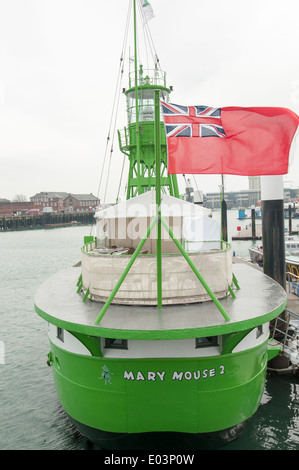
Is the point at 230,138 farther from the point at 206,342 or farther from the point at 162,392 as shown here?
the point at 162,392

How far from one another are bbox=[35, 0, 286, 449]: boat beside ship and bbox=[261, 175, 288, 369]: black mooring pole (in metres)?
4.73

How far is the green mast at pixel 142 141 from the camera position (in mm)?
17188

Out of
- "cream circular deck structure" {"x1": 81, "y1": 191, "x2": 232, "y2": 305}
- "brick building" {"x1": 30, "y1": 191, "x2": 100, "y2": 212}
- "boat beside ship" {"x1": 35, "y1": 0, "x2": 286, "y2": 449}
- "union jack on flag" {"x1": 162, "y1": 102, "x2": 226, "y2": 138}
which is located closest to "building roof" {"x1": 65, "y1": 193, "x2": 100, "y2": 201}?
"brick building" {"x1": 30, "y1": 191, "x2": 100, "y2": 212}

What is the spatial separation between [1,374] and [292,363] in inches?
423

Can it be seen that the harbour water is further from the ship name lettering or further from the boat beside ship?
the ship name lettering

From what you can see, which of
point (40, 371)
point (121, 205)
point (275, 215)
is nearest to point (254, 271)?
point (275, 215)

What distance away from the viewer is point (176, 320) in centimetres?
777

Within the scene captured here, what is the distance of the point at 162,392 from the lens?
782cm

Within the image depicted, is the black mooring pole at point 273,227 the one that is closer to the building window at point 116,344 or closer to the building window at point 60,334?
the building window at point 116,344

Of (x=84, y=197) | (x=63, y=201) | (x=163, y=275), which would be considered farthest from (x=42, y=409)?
(x=84, y=197)

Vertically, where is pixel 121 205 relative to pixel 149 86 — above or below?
below

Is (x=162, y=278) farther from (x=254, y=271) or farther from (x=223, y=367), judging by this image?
(x=254, y=271)

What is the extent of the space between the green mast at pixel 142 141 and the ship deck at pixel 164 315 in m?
7.85

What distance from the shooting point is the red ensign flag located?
26.1 ft
